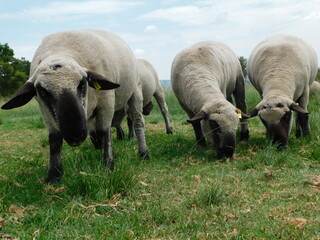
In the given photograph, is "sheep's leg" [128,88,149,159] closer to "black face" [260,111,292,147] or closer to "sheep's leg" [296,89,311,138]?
"black face" [260,111,292,147]

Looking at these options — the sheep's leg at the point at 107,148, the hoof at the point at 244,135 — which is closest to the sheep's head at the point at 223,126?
the sheep's leg at the point at 107,148

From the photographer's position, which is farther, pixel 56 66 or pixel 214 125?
pixel 214 125

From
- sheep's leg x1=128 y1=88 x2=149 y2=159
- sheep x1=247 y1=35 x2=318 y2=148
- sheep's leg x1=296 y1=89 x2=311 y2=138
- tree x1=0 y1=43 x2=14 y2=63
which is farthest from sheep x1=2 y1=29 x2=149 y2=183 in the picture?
tree x1=0 y1=43 x2=14 y2=63

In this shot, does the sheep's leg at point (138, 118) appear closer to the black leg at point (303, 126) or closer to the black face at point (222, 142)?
the black face at point (222, 142)

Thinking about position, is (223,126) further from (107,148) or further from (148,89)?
(148,89)

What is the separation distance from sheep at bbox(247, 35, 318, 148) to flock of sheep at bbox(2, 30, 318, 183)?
0.06 feet

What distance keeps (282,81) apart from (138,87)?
8.89ft

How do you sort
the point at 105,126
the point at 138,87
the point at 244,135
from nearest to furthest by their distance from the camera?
1. the point at 105,126
2. the point at 138,87
3. the point at 244,135

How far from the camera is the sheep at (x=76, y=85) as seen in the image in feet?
12.8

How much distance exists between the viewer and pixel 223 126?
6.12 meters

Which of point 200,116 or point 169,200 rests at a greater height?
point 200,116

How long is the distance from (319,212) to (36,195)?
2852 mm

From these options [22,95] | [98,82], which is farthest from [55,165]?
[98,82]

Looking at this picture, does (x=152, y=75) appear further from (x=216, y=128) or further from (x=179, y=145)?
(x=216, y=128)
